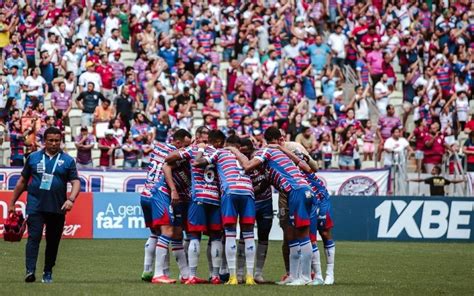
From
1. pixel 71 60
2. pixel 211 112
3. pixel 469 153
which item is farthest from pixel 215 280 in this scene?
pixel 71 60

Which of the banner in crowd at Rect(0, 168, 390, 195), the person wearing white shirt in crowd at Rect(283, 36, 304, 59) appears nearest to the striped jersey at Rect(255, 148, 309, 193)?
the banner in crowd at Rect(0, 168, 390, 195)

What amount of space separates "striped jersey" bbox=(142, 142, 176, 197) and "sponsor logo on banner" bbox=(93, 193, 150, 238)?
10.4 meters

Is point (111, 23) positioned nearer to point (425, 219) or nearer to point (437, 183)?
point (437, 183)

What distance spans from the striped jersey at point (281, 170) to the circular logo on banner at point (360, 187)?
13.0 meters

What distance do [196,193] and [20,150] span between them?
12682 mm

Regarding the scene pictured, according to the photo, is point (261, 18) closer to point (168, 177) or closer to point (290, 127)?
point (290, 127)

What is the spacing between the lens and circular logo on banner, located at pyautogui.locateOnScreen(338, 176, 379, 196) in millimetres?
29812

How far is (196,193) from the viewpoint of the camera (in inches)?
658

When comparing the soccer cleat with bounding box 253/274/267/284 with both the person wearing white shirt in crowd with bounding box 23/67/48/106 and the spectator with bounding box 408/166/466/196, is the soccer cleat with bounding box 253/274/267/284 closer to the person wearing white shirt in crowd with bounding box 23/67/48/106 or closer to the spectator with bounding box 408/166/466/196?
the spectator with bounding box 408/166/466/196

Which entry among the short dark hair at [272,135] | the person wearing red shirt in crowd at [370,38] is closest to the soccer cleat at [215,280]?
the short dark hair at [272,135]

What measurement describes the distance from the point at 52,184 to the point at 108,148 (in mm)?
13683

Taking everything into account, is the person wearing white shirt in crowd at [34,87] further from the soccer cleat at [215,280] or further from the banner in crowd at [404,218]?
the soccer cleat at [215,280]

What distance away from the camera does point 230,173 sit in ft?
54.5

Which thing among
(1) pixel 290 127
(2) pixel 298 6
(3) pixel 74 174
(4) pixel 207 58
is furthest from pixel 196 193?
(2) pixel 298 6
